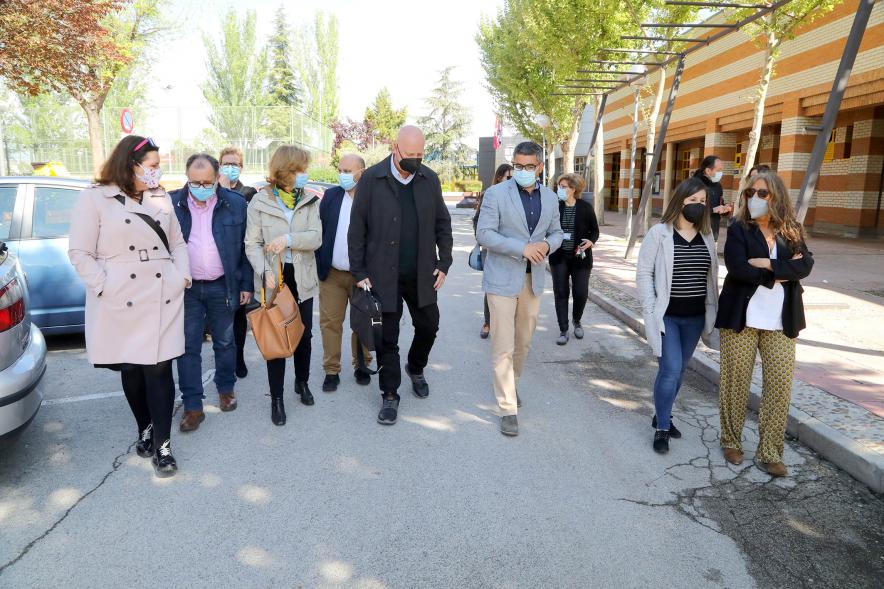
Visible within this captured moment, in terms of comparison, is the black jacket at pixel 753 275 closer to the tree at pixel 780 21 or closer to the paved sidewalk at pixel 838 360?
the paved sidewalk at pixel 838 360

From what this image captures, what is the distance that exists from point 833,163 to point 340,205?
18489 mm

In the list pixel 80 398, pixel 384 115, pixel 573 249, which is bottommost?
pixel 80 398

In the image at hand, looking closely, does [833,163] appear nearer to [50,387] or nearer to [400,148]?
[400,148]

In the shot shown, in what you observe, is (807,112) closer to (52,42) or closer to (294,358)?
(294,358)

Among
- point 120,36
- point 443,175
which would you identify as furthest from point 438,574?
point 443,175

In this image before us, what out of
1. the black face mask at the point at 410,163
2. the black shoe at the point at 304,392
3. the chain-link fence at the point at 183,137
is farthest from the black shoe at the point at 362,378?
the chain-link fence at the point at 183,137

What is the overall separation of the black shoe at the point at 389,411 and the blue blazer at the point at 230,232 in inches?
52.6

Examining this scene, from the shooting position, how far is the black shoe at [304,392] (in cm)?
498

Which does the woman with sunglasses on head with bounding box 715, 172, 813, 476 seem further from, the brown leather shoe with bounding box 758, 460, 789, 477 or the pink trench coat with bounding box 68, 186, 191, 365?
the pink trench coat with bounding box 68, 186, 191, 365

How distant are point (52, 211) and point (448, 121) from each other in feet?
241

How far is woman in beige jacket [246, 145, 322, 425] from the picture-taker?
4586 millimetres

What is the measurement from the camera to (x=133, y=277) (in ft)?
12.0

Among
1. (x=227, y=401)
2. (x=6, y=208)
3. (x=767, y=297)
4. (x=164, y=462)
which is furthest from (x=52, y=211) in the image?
(x=767, y=297)

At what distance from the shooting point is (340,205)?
206 inches
